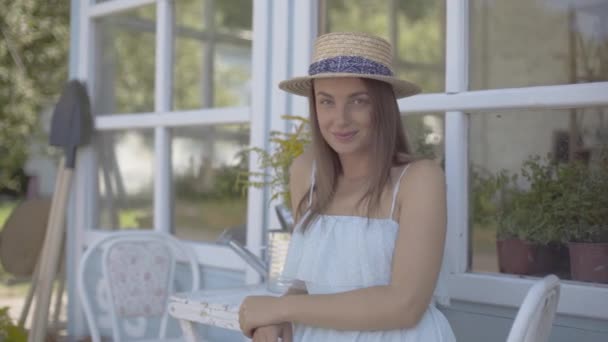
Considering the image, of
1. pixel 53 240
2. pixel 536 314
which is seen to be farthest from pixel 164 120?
pixel 536 314

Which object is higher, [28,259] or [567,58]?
[567,58]

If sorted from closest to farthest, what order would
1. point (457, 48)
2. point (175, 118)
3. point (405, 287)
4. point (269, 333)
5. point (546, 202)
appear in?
point (405, 287), point (269, 333), point (546, 202), point (457, 48), point (175, 118)

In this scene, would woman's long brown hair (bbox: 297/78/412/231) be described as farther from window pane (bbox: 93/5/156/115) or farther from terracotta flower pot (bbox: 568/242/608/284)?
window pane (bbox: 93/5/156/115)

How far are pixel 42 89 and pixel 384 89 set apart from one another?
9.51 meters

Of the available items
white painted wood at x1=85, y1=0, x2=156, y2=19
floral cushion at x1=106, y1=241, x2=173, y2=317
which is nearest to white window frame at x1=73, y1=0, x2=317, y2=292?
white painted wood at x1=85, y1=0, x2=156, y2=19

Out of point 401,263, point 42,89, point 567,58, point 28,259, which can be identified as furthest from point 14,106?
point 401,263

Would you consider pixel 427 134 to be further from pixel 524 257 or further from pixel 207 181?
pixel 207 181

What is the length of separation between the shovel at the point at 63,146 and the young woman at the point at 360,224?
2.00 metres

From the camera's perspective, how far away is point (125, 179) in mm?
3535

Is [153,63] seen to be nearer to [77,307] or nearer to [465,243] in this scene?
[77,307]

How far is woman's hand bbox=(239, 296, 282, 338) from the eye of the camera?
4.98 feet

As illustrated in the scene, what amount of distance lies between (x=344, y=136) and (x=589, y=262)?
2.72 feet

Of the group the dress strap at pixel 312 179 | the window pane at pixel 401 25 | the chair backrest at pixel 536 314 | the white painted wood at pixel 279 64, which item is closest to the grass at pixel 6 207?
the window pane at pixel 401 25

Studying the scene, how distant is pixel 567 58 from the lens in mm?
2547
